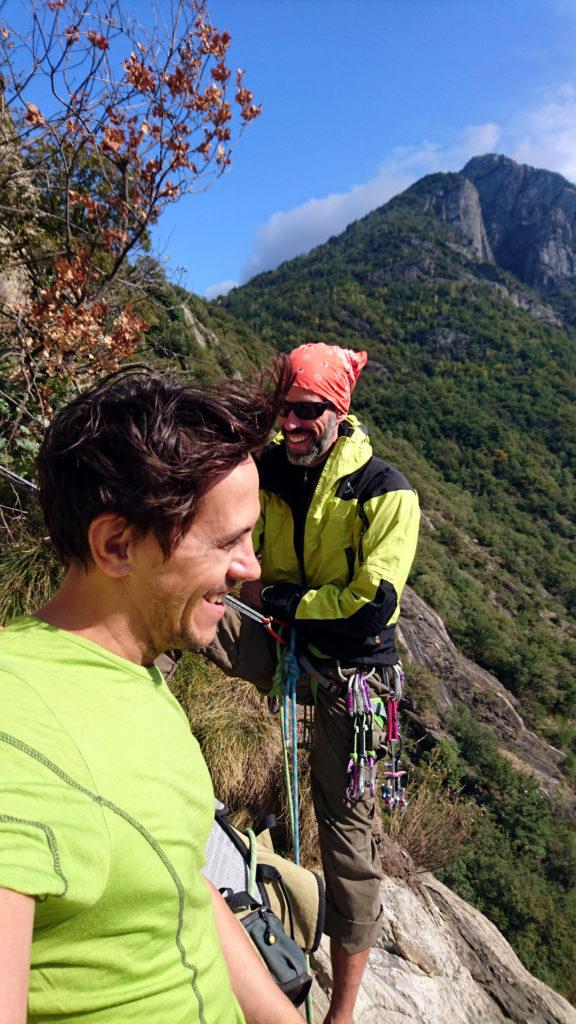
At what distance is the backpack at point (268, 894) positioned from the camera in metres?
1.66

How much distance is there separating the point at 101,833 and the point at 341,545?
5.73 feet

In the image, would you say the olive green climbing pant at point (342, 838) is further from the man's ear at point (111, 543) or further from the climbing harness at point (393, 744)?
the man's ear at point (111, 543)

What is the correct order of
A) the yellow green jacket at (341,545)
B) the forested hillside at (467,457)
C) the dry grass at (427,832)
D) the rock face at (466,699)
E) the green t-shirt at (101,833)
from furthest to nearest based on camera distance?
the rock face at (466,699), the forested hillside at (467,457), the dry grass at (427,832), the yellow green jacket at (341,545), the green t-shirt at (101,833)

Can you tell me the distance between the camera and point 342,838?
2.28 meters

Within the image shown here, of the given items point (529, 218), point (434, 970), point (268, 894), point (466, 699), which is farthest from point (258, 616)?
point (529, 218)

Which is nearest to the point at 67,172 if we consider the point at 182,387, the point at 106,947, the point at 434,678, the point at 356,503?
the point at 356,503

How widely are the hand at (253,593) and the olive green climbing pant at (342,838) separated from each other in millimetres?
399

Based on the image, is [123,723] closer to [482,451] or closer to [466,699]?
[466,699]

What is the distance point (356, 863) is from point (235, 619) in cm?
113

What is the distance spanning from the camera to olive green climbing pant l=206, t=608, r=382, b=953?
2.26 metres

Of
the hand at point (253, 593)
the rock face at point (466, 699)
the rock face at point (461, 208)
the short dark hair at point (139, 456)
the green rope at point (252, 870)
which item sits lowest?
the rock face at point (466, 699)

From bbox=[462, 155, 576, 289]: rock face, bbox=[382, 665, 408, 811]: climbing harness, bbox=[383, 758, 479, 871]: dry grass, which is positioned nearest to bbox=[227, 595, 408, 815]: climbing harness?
bbox=[382, 665, 408, 811]: climbing harness

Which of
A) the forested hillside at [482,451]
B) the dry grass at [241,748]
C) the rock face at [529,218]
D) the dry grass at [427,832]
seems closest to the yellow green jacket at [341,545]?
the dry grass at [241,748]

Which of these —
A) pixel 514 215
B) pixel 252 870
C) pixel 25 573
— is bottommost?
pixel 252 870
